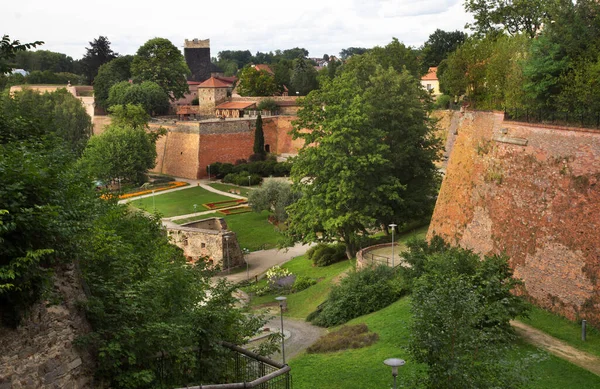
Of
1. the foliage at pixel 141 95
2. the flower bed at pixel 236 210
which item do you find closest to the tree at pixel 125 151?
the flower bed at pixel 236 210

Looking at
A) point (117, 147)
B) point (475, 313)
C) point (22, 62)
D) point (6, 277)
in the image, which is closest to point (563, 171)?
point (475, 313)

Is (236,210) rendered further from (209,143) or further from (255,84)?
(255,84)

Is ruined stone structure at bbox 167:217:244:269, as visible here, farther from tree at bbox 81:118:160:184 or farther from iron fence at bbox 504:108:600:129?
iron fence at bbox 504:108:600:129

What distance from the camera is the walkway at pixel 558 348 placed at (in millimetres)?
15413

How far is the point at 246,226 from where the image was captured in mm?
41656

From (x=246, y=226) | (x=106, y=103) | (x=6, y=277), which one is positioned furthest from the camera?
(x=106, y=103)

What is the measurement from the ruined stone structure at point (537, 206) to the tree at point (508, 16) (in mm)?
16837

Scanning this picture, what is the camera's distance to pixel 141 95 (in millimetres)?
65688

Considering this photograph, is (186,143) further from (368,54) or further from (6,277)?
(6,277)

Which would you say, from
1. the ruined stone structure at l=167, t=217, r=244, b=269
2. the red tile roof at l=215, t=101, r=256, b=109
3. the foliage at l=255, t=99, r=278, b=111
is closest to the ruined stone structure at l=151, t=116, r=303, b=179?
the foliage at l=255, t=99, r=278, b=111

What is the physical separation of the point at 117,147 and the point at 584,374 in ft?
137

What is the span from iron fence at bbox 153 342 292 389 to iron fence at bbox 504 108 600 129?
12552mm

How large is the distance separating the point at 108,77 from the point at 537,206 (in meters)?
61.4

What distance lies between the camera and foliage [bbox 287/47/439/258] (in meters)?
28.8
